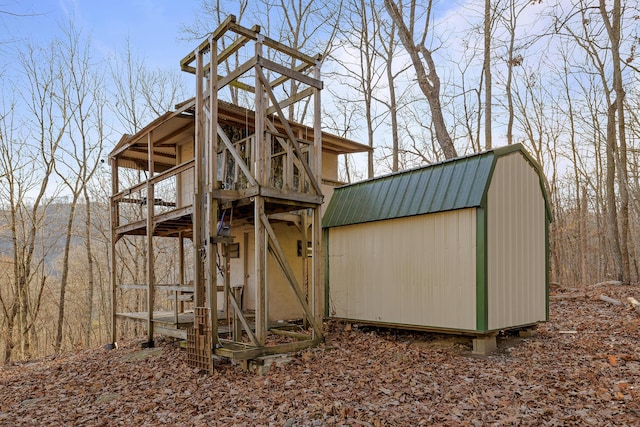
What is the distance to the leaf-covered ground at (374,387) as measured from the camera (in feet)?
16.6

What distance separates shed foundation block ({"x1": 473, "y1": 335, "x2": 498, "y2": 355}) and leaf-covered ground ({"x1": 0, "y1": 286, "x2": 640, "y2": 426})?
0.55 feet

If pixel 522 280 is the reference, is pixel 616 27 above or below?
above

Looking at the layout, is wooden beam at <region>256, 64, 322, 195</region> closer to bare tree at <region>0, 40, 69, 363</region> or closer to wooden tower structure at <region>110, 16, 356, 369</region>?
wooden tower structure at <region>110, 16, 356, 369</region>

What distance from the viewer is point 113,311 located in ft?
37.0

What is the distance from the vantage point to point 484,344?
7406 mm

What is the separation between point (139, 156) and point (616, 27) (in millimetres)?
16747

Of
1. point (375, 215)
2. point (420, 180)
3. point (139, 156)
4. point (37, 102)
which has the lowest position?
point (375, 215)

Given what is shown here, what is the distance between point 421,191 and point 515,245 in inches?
78.1

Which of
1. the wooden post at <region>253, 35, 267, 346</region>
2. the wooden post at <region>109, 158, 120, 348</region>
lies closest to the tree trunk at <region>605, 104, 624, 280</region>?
the wooden post at <region>253, 35, 267, 346</region>

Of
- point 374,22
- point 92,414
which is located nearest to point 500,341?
point 92,414

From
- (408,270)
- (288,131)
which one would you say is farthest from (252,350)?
(288,131)

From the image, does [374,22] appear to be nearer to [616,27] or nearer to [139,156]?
[616,27]

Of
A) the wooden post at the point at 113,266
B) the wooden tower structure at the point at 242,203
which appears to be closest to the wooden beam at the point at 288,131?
the wooden tower structure at the point at 242,203

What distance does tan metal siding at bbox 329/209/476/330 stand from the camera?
756cm
